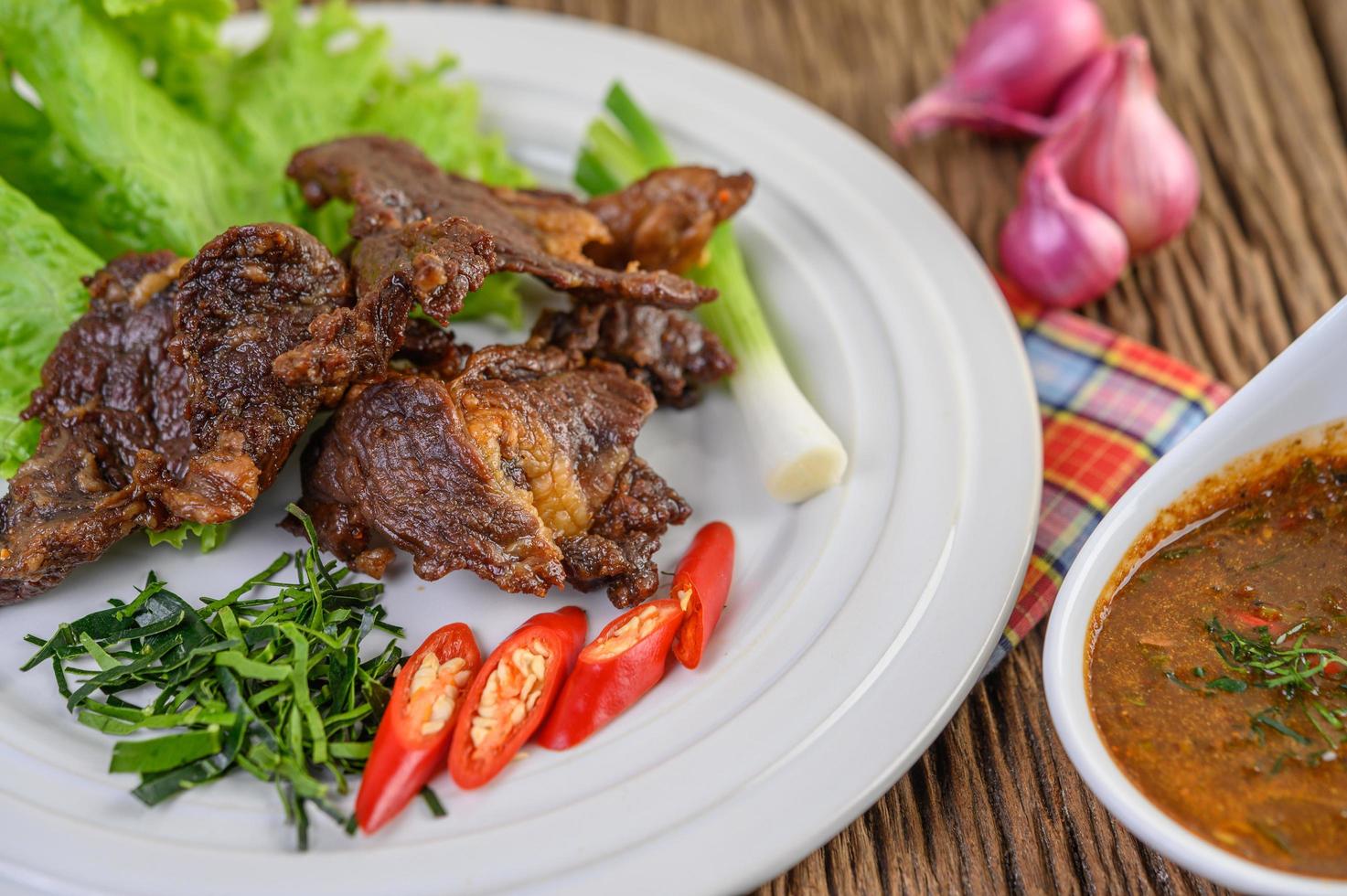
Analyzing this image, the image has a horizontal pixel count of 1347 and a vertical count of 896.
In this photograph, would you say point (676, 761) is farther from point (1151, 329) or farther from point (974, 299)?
point (1151, 329)

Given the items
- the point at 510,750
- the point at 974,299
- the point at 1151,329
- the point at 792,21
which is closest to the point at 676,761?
the point at 510,750

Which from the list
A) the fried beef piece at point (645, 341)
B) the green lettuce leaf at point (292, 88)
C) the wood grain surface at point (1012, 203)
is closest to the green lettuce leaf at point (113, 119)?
the green lettuce leaf at point (292, 88)

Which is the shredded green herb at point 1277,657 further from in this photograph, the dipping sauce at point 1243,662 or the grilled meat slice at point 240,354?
the grilled meat slice at point 240,354

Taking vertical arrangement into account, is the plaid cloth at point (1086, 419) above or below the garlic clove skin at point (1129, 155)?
below

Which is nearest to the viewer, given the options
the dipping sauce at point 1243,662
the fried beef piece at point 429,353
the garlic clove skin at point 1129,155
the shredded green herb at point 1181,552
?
the dipping sauce at point 1243,662

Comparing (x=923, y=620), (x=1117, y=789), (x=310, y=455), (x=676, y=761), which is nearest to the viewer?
(x=1117, y=789)

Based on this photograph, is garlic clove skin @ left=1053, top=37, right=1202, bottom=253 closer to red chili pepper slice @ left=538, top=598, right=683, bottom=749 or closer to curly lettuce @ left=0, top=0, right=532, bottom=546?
curly lettuce @ left=0, top=0, right=532, bottom=546

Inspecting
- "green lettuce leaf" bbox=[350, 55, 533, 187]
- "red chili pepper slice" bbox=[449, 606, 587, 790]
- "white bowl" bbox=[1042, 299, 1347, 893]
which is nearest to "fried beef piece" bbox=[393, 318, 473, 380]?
"red chili pepper slice" bbox=[449, 606, 587, 790]
